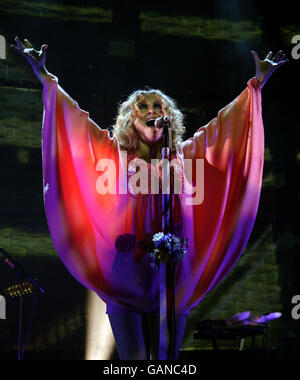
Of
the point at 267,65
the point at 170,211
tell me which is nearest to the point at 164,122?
the point at 170,211

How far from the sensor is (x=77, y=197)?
3262 millimetres

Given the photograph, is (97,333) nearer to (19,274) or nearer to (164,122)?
(19,274)

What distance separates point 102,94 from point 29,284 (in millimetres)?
1754

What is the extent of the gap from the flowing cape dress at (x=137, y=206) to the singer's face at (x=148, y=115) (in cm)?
18

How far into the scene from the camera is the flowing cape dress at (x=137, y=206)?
3.14 m

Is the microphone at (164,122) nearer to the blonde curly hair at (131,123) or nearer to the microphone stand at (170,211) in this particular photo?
the microphone stand at (170,211)

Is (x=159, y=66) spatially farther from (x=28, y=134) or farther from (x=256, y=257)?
(x=256, y=257)

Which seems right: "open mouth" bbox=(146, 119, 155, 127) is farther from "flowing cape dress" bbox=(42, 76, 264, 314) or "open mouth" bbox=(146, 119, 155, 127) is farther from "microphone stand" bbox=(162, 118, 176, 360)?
"flowing cape dress" bbox=(42, 76, 264, 314)

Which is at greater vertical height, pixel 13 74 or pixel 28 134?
pixel 13 74

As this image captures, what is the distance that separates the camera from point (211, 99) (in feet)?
16.2

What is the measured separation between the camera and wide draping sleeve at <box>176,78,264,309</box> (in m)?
3.25

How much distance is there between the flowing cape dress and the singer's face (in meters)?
0.18

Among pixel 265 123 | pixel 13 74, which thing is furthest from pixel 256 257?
pixel 13 74

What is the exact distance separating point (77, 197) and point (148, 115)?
66cm
